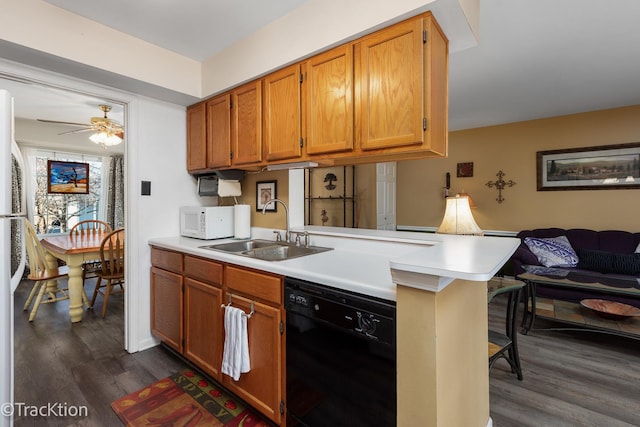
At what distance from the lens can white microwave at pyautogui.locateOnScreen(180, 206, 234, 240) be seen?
251 cm

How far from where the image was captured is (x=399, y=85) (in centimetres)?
154

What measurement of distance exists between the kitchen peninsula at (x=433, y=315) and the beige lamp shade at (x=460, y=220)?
3.78 feet

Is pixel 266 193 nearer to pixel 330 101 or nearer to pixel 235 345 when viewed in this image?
pixel 330 101

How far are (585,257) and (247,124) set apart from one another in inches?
163

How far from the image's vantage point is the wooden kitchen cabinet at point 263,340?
1.51 meters

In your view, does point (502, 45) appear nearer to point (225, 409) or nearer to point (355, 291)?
point (355, 291)

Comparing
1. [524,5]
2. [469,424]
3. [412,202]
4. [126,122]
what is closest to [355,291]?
[469,424]

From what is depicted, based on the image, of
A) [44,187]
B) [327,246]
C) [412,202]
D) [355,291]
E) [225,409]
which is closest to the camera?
[355,291]

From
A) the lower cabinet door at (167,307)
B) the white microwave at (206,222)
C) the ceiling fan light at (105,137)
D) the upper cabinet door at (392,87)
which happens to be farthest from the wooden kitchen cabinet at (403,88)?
the ceiling fan light at (105,137)

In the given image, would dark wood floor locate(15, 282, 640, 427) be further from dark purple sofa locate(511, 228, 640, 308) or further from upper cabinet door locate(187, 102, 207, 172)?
upper cabinet door locate(187, 102, 207, 172)

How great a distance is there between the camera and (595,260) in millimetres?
3578

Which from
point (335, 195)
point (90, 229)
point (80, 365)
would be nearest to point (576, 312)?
point (335, 195)

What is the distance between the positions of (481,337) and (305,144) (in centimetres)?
143

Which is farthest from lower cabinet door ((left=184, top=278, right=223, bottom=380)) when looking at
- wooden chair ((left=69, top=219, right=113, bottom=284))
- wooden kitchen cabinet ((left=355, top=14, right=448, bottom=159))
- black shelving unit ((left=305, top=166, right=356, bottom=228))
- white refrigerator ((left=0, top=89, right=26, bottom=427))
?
black shelving unit ((left=305, top=166, right=356, bottom=228))
